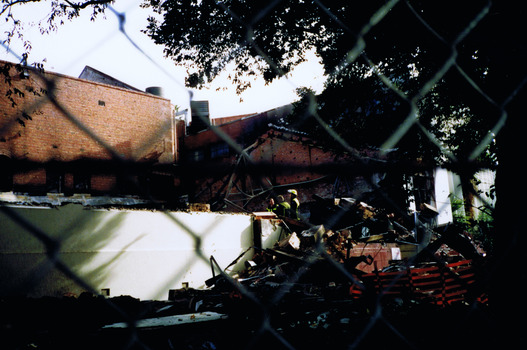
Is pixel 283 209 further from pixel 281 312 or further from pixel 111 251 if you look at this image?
pixel 281 312

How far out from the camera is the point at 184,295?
711 cm

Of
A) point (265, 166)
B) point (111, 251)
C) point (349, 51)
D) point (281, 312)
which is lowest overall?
point (281, 312)

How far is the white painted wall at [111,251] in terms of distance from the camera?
19.5 ft

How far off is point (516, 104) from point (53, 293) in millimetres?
7181

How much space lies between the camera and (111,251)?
7172mm

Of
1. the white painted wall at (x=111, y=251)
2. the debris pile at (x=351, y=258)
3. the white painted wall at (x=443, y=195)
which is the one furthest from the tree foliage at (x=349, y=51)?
the white painted wall at (x=443, y=195)

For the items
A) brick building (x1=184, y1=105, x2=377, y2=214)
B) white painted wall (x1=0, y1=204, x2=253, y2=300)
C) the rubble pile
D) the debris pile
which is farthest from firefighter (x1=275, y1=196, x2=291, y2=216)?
the rubble pile

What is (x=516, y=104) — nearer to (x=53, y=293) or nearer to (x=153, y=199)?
(x=153, y=199)

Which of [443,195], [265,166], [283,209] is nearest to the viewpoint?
[265,166]

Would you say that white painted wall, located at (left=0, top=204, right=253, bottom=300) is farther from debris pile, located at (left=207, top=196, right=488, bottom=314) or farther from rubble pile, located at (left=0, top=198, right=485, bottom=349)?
debris pile, located at (left=207, top=196, right=488, bottom=314)

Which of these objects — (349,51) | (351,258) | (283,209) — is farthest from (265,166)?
(283,209)

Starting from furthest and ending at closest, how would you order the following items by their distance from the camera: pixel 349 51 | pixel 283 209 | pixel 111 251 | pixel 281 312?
1. pixel 283 209
2. pixel 111 251
3. pixel 349 51
4. pixel 281 312

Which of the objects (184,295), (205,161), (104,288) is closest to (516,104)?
(205,161)

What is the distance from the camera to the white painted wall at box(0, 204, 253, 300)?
5.94 metres
